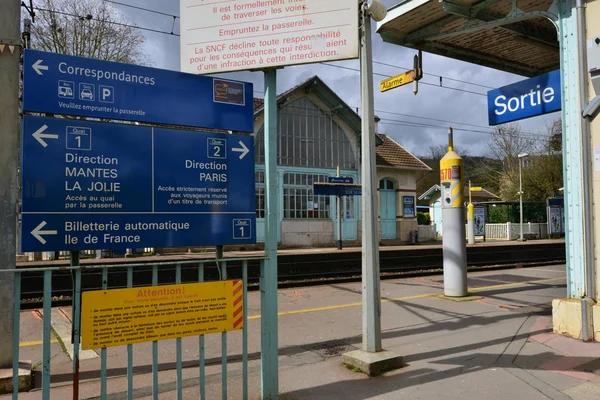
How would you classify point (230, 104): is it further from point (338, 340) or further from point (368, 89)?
point (338, 340)

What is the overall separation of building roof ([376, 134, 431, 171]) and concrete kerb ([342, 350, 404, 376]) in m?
19.4

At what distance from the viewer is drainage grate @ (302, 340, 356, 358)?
17.7 feet

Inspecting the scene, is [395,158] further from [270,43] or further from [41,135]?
[41,135]

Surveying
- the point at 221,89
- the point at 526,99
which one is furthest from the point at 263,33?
the point at 526,99

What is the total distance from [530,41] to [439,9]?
7.05 ft

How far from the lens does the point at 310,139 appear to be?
22531mm

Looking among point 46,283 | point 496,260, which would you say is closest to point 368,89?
point 46,283

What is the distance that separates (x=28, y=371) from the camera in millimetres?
4238

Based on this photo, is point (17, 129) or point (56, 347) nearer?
point (17, 129)

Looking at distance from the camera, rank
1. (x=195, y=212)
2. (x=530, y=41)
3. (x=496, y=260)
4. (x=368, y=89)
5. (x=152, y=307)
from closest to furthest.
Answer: (x=152, y=307) → (x=195, y=212) → (x=368, y=89) → (x=530, y=41) → (x=496, y=260)

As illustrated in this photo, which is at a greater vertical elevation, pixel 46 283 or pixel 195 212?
pixel 195 212

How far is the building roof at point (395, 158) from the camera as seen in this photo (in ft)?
79.1

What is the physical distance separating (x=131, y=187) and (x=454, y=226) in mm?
6448

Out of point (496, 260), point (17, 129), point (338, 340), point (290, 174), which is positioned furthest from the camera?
point (290, 174)
